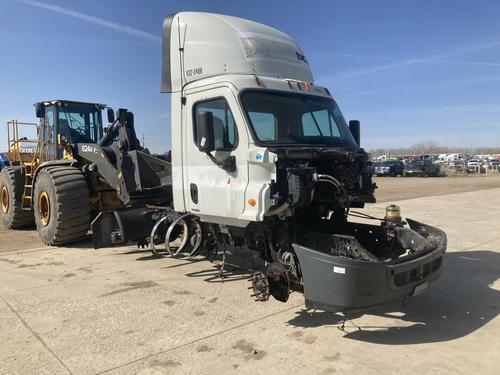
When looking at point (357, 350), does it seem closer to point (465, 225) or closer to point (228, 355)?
point (228, 355)

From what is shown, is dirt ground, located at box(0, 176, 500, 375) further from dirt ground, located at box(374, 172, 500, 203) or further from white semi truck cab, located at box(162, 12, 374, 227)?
dirt ground, located at box(374, 172, 500, 203)

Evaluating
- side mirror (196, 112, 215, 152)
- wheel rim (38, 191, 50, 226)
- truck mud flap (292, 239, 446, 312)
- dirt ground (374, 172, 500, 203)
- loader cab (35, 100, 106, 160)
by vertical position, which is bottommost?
dirt ground (374, 172, 500, 203)

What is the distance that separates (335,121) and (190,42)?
2303 millimetres

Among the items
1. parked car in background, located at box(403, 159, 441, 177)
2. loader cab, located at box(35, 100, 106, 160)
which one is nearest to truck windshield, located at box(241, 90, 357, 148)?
loader cab, located at box(35, 100, 106, 160)

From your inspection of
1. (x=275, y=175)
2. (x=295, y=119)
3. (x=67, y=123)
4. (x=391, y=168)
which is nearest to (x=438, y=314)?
(x=275, y=175)

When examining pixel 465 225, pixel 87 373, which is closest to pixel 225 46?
pixel 87 373

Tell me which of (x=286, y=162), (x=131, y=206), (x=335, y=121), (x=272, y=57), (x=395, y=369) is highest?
(x=272, y=57)

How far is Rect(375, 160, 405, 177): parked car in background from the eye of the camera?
43.1 meters

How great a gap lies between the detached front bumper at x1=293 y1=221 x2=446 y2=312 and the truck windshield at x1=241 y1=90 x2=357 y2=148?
1562mm

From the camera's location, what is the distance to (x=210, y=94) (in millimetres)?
5680

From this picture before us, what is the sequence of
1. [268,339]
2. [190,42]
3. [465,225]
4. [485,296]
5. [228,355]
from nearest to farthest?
[228,355], [268,339], [485,296], [190,42], [465,225]

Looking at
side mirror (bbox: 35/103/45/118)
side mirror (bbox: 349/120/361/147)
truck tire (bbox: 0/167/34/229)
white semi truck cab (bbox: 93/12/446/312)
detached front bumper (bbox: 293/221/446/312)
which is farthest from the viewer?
truck tire (bbox: 0/167/34/229)

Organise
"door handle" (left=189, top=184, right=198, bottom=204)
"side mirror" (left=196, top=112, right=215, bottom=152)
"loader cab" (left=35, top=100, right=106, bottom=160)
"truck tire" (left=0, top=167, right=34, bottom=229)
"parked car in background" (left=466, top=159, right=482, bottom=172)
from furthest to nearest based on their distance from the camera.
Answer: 1. "parked car in background" (left=466, top=159, right=482, bottom=172)
2. "truck tire" (left=0, top=167, right=34, bottom=229)
3. "loader cab" (left=35, top=100, right=106, bottom=160)
4. "door handle" (left=189, top=184, right=198, bottom=204)
5. "side mirror" (left=196, top=112, right=215, bottom=152)

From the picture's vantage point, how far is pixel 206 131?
17.2 feet
